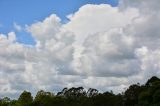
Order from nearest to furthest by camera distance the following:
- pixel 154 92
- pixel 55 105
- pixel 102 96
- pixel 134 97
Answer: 1. pixel 154 92
2. pixel 134 97
3. pixel 102 96
4. pixel 55 105

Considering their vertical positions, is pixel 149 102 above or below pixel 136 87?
below

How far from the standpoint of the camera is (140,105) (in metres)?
139

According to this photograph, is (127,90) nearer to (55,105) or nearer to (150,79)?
(150,79)

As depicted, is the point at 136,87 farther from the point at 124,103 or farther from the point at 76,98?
the point at 76,98

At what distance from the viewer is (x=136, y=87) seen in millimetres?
166500

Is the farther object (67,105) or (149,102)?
(67,105)

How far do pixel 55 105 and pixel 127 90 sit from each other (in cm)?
3458

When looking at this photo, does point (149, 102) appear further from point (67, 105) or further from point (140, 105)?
point (67, 105)

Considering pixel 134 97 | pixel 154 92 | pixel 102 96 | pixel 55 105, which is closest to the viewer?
pixel 154 92

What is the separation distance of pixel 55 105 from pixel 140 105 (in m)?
58.5

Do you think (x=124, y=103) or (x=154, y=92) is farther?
(x=124, y=103)

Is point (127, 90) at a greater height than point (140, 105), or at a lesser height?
greater

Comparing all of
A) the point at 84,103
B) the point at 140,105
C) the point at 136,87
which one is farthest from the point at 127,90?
the point at 140,105

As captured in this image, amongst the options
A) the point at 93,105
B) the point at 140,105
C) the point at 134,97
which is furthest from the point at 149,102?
the point at 93,105
